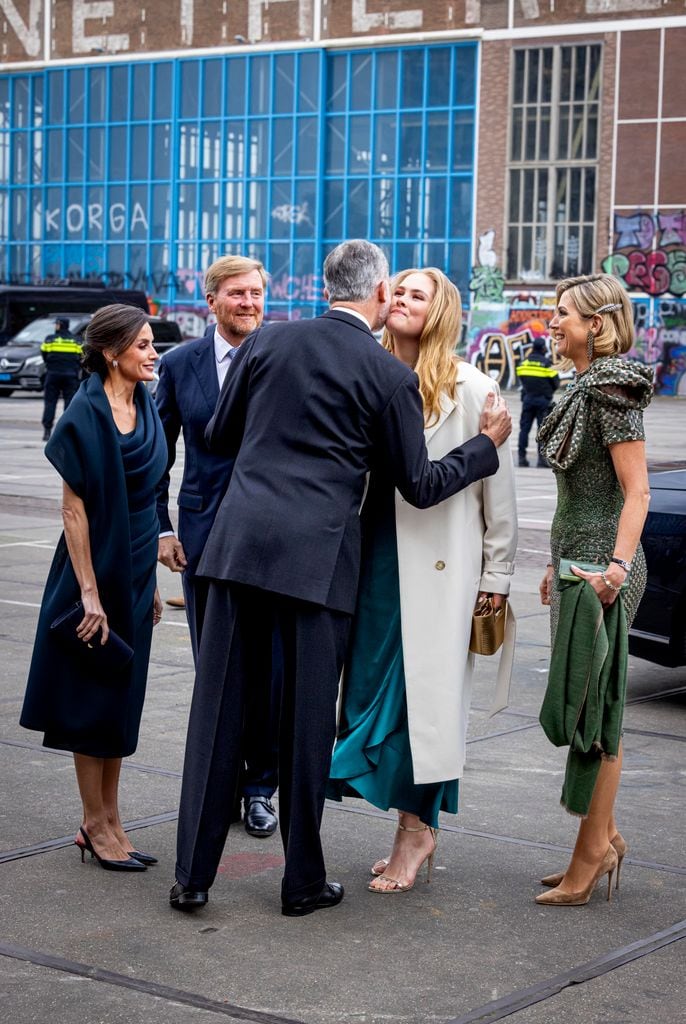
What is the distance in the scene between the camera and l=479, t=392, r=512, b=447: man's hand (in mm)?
4438

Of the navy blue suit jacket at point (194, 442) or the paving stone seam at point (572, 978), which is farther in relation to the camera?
the navy blue suit jacket at point (194, 442)

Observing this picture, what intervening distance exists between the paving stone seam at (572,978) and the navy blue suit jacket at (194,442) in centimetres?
200

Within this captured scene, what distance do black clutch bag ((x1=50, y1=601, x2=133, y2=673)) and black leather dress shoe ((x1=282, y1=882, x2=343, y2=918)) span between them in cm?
92

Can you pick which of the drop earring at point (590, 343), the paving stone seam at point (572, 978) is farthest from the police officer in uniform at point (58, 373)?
the paving stone seam at point (572, 978)

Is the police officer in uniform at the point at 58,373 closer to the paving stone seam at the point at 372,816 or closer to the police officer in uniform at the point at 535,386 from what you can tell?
the police officer in uniform at the point at 535,386

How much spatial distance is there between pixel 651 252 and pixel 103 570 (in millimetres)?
39797

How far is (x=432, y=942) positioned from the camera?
4105 millimetres

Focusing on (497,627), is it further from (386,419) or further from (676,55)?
(676,55)

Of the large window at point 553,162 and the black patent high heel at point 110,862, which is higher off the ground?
the large window at point 553,162

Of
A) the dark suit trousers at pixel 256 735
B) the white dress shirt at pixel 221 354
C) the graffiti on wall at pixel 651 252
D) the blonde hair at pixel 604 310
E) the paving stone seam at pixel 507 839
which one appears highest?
the graffiti on wall at pixel 651 252

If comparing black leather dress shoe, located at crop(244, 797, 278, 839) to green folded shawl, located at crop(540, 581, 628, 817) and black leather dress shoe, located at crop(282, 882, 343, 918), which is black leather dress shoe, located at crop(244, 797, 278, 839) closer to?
black leather dress shoe, located at crop(282, 882, 343, 918)

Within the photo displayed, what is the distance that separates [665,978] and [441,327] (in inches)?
75.5

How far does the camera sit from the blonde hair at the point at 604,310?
4.48 metres

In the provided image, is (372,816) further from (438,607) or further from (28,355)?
(28,355)
